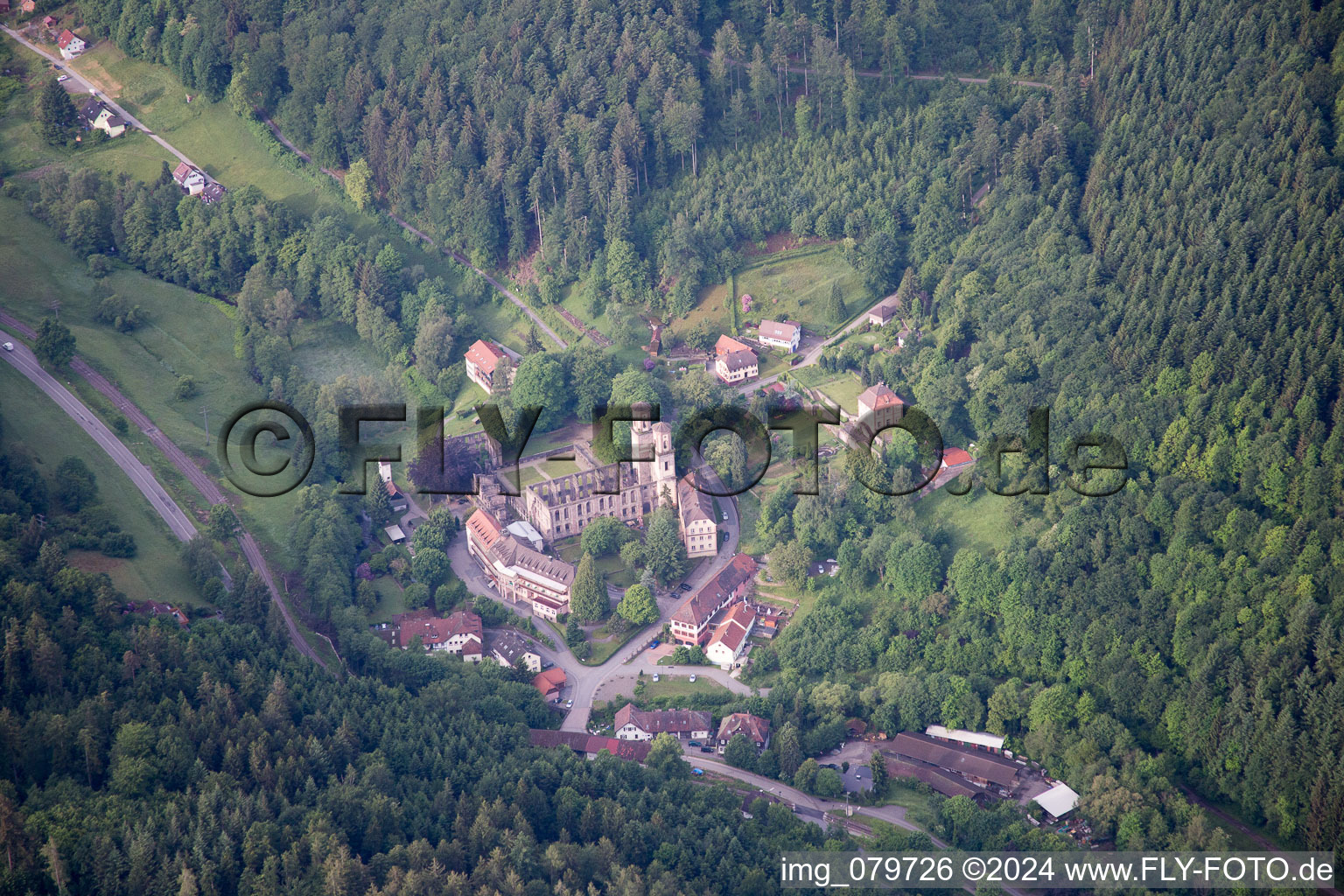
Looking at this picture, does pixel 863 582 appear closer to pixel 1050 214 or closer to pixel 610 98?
pixel 1050 214

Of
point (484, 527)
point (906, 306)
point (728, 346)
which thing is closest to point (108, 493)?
point (484, 527)

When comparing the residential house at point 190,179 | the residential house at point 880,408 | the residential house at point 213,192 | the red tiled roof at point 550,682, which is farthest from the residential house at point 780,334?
the residential house at point 190,179

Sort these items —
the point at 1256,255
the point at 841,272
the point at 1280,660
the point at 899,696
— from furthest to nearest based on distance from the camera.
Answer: the point at 841,272, the point at 1256,255, the point at 899,696, the point at 1280,660

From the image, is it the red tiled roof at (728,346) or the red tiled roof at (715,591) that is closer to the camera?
the red tiled roof at (715,591)

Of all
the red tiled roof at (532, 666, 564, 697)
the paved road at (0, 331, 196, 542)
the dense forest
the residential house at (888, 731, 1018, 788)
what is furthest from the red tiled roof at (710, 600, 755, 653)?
the paved road at (0, 331, 196, 542)

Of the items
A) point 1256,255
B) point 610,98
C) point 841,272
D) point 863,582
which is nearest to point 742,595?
point 863,582

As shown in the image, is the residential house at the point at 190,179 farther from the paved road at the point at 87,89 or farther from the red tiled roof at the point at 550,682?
the red tiled roof at the point at 550,682

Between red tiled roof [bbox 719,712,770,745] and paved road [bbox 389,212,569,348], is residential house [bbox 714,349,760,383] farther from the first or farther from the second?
red tiled roof [bbox 719,712,770,745]
